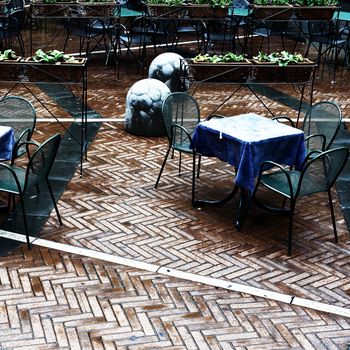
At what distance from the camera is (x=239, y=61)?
22.2ft

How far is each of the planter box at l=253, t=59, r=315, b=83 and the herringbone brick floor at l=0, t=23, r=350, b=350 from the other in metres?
0.98

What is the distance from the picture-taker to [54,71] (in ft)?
20.7

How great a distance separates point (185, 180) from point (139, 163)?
61cm

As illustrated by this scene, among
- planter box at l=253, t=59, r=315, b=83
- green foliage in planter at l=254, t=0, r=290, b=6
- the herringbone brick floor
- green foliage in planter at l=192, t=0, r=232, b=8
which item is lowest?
the herringbone brick floor

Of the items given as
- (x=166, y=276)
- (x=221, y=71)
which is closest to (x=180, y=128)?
(x=221, y=71)

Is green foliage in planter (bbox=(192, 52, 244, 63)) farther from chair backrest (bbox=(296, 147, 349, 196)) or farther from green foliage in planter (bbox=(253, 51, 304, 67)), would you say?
chair backrest (bbox=(296, 147, 349, 196))

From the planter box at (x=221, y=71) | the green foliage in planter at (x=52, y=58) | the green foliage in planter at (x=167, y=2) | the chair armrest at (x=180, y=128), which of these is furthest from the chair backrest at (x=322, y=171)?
the green foliage in planter at (x=167, y=2)

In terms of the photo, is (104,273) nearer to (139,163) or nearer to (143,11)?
(139,163)

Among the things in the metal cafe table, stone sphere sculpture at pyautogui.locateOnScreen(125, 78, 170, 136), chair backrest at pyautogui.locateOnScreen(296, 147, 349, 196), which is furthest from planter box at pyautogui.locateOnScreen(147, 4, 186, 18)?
chair backrest at pyautogui.locateOnScreen(296, 147, 349, 196)

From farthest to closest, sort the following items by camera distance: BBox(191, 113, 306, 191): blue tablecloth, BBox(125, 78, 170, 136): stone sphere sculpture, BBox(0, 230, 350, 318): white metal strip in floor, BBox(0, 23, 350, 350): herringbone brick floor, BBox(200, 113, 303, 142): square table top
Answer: BBox(125, 78, 170, 136): stone sphere sculpture, BBox(200, 113, 303, 142): square table top, BBox(191, 113, 306, 191): blue tablecloth, BBox(0, 230, 350, 318): white metal strip in floor, BBox(0, 23, 350, 350): herringbone brick floor

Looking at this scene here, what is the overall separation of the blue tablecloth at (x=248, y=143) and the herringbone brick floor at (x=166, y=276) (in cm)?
48

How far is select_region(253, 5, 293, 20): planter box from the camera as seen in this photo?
969 centimetres

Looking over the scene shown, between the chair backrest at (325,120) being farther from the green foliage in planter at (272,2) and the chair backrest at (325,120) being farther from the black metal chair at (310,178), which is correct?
the green foliage in planter at (272,2)


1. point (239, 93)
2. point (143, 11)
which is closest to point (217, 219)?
point (239, 93)
